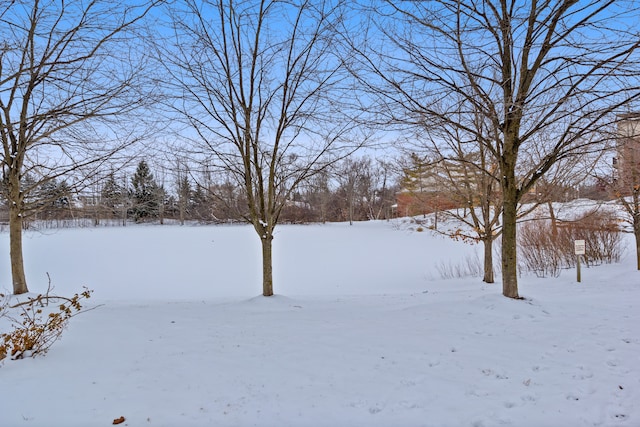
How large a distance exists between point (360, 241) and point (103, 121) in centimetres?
1849

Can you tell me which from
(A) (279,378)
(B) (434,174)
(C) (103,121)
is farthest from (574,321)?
(C) (103,121)

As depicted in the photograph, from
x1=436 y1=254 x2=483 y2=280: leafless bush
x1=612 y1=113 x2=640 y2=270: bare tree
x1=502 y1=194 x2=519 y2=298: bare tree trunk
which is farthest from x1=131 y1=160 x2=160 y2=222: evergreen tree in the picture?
x1=612 y1=113 x2=640 y2=270: bare tree

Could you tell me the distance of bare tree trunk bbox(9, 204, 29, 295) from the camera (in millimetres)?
5680

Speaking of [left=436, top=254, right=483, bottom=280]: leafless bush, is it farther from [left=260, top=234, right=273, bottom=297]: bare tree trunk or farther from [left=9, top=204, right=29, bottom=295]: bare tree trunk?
[left=9, top=204, right=29, bottom=295]: bare tree trunk

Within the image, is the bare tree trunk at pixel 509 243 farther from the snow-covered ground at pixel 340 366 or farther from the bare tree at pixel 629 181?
the bare tree at pixel 629 181

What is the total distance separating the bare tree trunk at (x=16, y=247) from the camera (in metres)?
5.68

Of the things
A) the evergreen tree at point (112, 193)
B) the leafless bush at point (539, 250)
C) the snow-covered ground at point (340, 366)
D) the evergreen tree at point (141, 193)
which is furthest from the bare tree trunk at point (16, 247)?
the leafless bush at point (539, 250)

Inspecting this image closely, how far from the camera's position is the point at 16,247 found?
5777 mm

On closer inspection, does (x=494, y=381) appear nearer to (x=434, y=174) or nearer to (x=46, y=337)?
(x=46, y=337)

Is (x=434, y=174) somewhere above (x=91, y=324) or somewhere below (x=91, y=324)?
above

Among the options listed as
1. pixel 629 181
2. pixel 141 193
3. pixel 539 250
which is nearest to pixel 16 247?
pixel 141 193

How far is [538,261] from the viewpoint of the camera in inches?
432

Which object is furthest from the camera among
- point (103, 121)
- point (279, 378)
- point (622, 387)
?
point (103, 121)

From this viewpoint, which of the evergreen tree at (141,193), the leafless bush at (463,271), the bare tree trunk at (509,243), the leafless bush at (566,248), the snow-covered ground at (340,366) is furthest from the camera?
the leafless bush at (463,271)
